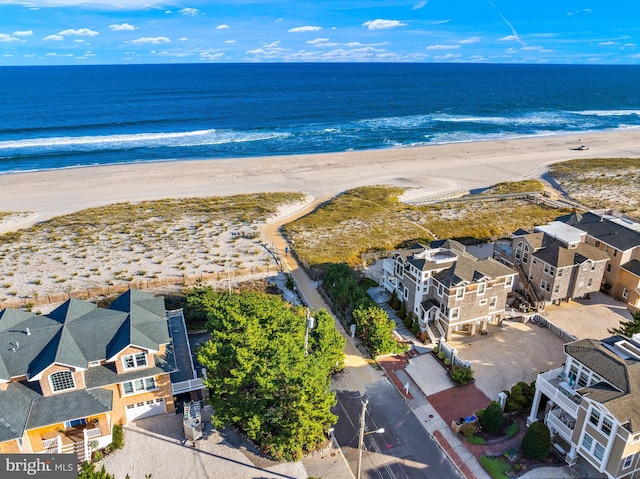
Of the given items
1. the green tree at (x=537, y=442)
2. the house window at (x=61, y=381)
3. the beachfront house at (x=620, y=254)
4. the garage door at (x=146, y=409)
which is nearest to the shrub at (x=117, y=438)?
the garage door at (x=146, y=409)

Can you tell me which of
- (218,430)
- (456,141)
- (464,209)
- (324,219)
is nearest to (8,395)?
(218,430)

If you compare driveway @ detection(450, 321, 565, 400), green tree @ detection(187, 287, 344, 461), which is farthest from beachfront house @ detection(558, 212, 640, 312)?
green tree @ detection(187, 287, 344, 461)

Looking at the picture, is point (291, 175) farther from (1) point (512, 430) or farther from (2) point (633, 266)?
(1) point (512, 430)

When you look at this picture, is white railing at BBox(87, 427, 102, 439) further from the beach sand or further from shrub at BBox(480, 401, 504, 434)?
shrub at BBox(480, 401, 504, 434)

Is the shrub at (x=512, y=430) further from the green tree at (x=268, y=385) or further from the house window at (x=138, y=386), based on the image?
the house window at (x=138, y=386)

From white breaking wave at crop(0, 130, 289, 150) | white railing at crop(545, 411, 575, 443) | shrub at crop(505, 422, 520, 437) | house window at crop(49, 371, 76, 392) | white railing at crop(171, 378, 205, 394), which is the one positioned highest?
white breaking wave at crop(0, 130, 289, 150)

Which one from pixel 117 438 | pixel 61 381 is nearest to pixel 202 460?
pixel 117 438
